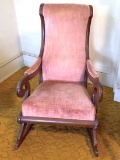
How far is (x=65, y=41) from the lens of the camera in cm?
190

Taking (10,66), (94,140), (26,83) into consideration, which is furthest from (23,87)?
(10,66)

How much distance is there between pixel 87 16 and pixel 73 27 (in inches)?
6.0

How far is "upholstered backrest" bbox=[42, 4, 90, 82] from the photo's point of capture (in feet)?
6.03

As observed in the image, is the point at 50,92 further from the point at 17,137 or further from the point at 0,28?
the point at 0,28

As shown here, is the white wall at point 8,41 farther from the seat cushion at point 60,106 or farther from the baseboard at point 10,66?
the seat cushion at point 60,106

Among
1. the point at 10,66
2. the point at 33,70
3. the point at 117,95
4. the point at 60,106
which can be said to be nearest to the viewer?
the point at 60,106

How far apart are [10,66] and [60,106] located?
1500 millimetres

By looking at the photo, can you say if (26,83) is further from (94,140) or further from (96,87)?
(94,140)

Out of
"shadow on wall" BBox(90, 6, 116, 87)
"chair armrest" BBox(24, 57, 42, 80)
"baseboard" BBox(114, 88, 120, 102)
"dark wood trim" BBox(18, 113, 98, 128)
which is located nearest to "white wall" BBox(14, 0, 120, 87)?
"shadow on wall" BBox(90, 6, 116, 87)

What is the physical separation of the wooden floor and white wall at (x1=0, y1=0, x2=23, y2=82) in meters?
0.77

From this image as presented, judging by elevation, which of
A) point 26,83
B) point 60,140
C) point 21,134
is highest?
point 26,83

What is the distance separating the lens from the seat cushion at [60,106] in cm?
157

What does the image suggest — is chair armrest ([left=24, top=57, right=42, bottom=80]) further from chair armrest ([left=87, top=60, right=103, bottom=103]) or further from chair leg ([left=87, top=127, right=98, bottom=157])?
chair leg ([left=87, top=127, right=98, bottom=157])

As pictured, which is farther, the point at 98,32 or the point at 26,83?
the point at 98,32
